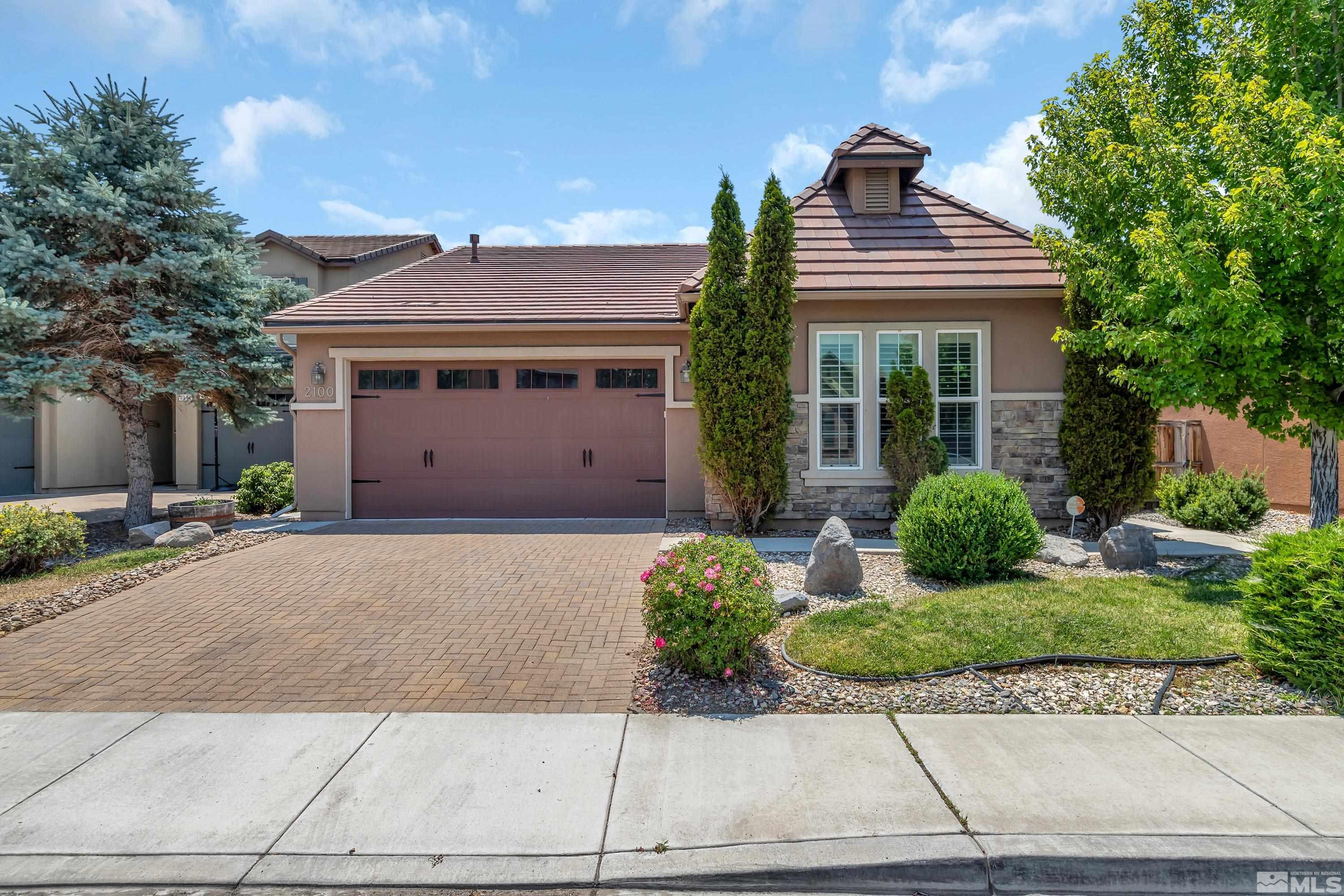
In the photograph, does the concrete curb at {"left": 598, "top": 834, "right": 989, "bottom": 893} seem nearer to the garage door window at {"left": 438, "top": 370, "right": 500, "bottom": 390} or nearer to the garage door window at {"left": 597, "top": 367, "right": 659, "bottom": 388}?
the garage door window at {"left": 597, "top": 367, "right": 659, "bottom": 388}

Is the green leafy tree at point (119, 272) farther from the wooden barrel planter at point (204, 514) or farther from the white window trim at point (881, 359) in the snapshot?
the white window trim at point (881, 359)

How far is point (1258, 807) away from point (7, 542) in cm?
1054

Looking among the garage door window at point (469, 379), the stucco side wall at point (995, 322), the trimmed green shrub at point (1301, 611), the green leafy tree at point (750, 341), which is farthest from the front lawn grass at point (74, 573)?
the trimmed green shrub at point (1301, 611)

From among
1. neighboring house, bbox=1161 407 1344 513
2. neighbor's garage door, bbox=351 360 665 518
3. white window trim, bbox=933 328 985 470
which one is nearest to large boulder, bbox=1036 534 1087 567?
white window trim, bbox=933 328 985 470

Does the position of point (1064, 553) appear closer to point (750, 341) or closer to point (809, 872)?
point (750, 341)

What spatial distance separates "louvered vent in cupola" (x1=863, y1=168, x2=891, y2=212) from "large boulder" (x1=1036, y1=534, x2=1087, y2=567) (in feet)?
18.6

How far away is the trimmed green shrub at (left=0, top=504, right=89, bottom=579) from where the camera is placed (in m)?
7.28

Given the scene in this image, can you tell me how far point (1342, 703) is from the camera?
4.03 metres

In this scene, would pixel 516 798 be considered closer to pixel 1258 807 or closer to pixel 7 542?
pixel 1258 807

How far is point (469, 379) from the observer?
10.9 m

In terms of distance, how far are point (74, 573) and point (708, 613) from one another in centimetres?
745

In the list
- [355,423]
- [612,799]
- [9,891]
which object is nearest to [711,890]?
[612,799]

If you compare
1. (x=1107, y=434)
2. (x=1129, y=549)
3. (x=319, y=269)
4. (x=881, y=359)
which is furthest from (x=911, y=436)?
(x=319, y=269)

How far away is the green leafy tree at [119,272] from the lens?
358 inches
